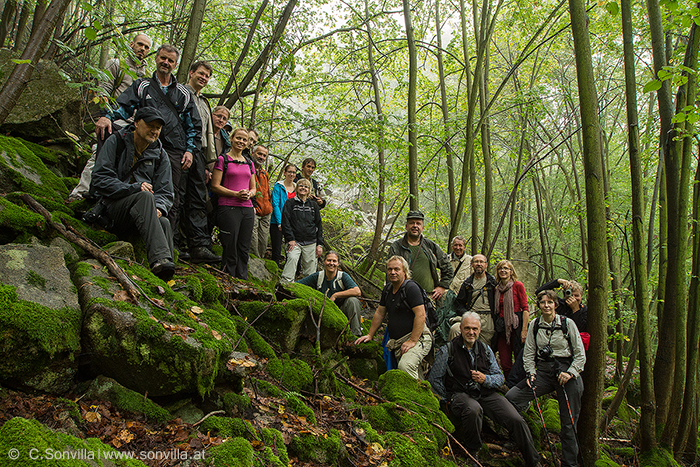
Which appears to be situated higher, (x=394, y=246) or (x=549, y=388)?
(x=394, y=246)

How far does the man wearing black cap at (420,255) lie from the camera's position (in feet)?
21.0

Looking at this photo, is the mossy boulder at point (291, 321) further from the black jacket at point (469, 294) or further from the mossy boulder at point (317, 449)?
the black jacket at point (469, 294)

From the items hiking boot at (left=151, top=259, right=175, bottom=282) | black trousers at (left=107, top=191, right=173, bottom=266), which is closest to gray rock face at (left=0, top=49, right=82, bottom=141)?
black trousers at (left=107, top=191, right=173, bottom=266)

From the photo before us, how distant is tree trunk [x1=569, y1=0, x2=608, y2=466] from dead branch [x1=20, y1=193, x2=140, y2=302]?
476 centimetres

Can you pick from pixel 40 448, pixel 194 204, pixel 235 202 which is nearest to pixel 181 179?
pixel 194 204

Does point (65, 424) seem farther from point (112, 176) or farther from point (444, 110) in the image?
point (444, 110)

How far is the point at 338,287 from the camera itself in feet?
21.6

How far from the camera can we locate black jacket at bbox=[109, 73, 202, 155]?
4.86m

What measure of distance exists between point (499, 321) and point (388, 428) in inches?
117

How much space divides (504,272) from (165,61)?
5.73m

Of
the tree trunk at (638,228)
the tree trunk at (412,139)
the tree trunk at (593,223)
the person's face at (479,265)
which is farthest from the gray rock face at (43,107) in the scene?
the tree trunk at (638,228)

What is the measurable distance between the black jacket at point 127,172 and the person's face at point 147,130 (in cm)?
10

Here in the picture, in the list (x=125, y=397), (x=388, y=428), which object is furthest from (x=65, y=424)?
(x=388, y=428)

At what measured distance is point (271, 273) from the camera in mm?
7441
